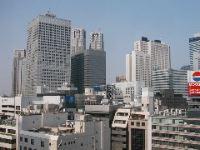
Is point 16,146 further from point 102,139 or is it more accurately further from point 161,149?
point 161,149

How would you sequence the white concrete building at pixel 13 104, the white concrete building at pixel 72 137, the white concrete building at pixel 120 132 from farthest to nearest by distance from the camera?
1. the white concrete building at pixel 13 104
2. the white concrete building at pixel 120 132
3. the white concrete building at pixel 72 137

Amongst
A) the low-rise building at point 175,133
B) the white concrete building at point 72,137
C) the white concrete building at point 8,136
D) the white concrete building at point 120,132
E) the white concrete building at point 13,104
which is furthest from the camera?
the white concrete building at point 13,104

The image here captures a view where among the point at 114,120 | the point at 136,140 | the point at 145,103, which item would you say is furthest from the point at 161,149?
the point at 145,103

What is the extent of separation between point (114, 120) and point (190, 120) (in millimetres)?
22553

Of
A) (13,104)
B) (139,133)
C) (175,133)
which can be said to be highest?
(13,104)

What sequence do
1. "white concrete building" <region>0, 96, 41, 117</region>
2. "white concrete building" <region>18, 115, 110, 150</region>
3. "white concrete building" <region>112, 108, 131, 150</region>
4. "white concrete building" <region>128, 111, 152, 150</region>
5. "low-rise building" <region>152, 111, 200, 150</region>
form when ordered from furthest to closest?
"white concrete building" <region>0, 96, 41, 117</region>, "white concrete building" <region>112, 108, 131, 150</region>, "white concrete building" <region>128, 111, 152, 150</region>, "low-rise building" <region>152, 111, 200, 150</region>, "white concrete building" <region>18, 115, 110, 150</region>

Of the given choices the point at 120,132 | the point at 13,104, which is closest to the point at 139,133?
the point at 120,132

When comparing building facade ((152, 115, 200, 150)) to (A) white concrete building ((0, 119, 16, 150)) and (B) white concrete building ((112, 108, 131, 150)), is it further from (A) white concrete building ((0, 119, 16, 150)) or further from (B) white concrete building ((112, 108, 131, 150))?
(A) white concrete building ((0, 119, 16, 150))

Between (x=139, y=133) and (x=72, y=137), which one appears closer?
(x=72, y=137)

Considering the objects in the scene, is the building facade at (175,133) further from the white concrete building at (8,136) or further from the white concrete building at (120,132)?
the white concrete building at (8,136)

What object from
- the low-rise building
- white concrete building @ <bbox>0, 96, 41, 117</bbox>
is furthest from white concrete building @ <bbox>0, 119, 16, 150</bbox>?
white concrete building @ <bbox>0, 96, 41, 117</bbox>

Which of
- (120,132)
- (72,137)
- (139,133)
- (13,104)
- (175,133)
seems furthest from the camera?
(13,104)

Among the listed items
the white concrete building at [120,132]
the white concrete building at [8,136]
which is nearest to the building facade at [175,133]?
the white concrete building at [120,132]

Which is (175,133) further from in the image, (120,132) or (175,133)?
(120,132)
